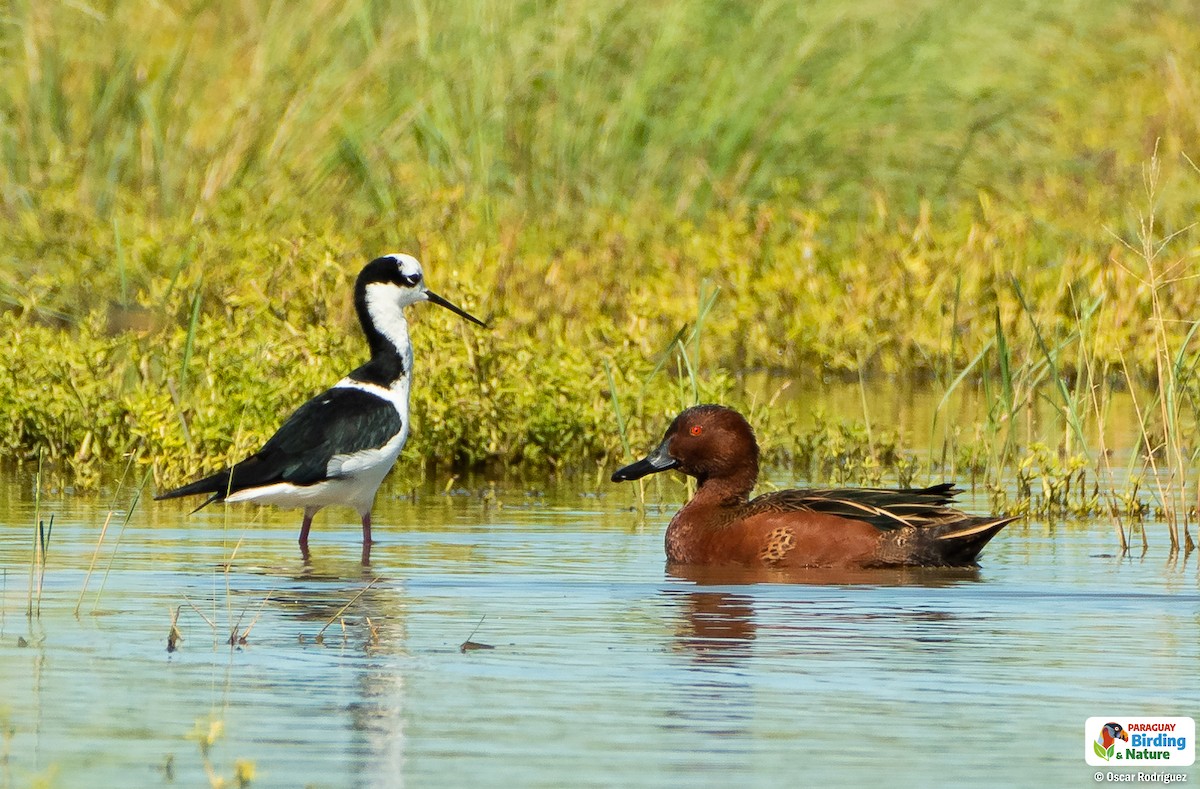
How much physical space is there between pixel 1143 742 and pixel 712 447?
4.31 m

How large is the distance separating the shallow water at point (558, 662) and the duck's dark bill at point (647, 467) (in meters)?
0.29

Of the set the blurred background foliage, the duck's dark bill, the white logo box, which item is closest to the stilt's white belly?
the duck's dark bill

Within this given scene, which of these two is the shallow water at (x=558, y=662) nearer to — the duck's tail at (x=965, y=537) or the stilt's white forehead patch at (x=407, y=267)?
the duck's tail at (x=965, y=537)

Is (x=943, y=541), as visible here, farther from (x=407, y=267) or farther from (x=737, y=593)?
(x=407, y=267)

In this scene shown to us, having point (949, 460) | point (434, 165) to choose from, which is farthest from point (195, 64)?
point (949, 460)

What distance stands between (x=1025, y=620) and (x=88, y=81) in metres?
9.44

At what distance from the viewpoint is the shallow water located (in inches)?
225

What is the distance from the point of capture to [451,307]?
38.3 ft

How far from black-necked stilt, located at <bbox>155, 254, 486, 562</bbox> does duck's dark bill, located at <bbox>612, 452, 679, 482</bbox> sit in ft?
3.11

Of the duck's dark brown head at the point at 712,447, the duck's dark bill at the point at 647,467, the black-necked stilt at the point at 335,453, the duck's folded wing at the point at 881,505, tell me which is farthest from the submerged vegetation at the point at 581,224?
the duck's folded wing at the point at 881,505

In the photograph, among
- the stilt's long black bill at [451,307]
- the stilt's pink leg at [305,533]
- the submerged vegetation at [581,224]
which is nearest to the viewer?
the stilt's pink leg at [305,533]

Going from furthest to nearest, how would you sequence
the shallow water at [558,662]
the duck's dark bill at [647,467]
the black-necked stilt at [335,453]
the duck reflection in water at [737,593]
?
the duck's dark bill at [647,467]
the black-necked stilt at [335,453]
the duck reflection in water at [737,593]
the shallow water at [558,662]

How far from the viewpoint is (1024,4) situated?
19.9 metres

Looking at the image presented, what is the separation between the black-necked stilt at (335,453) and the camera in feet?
32.2
